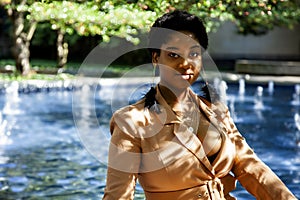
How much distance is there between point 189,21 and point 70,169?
16.3 feet

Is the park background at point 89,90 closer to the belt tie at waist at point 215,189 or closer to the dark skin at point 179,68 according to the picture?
the dark skin at point 179,68

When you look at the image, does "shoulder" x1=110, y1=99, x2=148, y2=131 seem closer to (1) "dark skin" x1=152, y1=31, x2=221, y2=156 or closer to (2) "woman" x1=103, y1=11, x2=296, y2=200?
(2) "woman" x1=103, y1=11, x2=296, y2=200

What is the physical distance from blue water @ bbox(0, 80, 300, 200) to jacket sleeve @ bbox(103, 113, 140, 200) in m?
1.38

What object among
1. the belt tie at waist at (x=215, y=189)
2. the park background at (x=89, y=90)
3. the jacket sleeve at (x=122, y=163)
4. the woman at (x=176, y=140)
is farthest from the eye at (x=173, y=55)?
the park background at (x=89, y=90)

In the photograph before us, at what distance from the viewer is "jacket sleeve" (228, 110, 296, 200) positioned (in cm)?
225

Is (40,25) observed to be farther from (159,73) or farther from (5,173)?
(159,73)

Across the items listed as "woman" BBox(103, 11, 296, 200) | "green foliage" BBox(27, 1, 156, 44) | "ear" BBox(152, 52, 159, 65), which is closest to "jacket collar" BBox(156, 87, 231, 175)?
"woman" BBox(103, 11, 296, 200)

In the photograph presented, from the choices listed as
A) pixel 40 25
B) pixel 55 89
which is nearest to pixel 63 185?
pixel 55 89

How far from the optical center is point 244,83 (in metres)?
17.8

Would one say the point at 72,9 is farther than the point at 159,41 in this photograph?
Yes

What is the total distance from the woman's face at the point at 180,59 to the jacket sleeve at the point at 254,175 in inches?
13.3

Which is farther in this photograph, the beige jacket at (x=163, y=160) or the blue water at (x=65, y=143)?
the blue water at (x=65, y=143)

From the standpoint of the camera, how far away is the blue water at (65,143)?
5.94 metres

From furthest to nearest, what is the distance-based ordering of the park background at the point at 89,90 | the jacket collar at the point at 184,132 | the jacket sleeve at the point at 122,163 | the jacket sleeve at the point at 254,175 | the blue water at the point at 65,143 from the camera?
the blue water at the point at 65,143, the park background at the point at 89,90, the jacket sleeve at the point at 254,175, the jacket collar at the point at 184,132, the jacket sleeve at the point at 122,163
